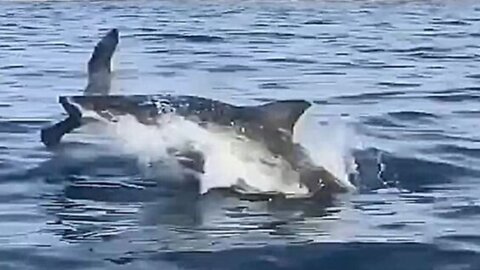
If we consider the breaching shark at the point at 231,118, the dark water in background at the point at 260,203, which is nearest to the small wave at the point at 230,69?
the dark water in background at the point at 260,203

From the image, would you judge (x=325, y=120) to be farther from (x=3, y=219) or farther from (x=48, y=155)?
(x=3, y=219)

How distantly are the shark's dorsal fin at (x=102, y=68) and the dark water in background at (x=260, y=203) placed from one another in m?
0.98

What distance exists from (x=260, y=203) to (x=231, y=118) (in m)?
1.19

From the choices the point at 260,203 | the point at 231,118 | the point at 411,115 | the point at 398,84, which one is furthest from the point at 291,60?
the point at 260,203

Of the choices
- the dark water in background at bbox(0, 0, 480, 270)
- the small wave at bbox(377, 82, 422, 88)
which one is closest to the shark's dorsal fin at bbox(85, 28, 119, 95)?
the dark water in background at bbox(0, 0, 480, 270)

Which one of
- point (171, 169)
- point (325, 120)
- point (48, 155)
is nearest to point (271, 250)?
point (171, 169)

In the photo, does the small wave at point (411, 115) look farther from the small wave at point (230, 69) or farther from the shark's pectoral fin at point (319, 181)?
the small wave at point (230, 69)

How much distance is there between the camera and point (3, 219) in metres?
12.4

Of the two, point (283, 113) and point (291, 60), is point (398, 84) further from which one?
point (283, 113)

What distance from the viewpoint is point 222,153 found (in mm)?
13969

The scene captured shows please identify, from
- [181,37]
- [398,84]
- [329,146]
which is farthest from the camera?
[181,37]

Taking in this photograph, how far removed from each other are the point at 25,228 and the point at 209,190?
2323mm

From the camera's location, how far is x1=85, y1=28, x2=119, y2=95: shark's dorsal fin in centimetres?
1712

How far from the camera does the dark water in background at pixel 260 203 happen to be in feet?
36.7
